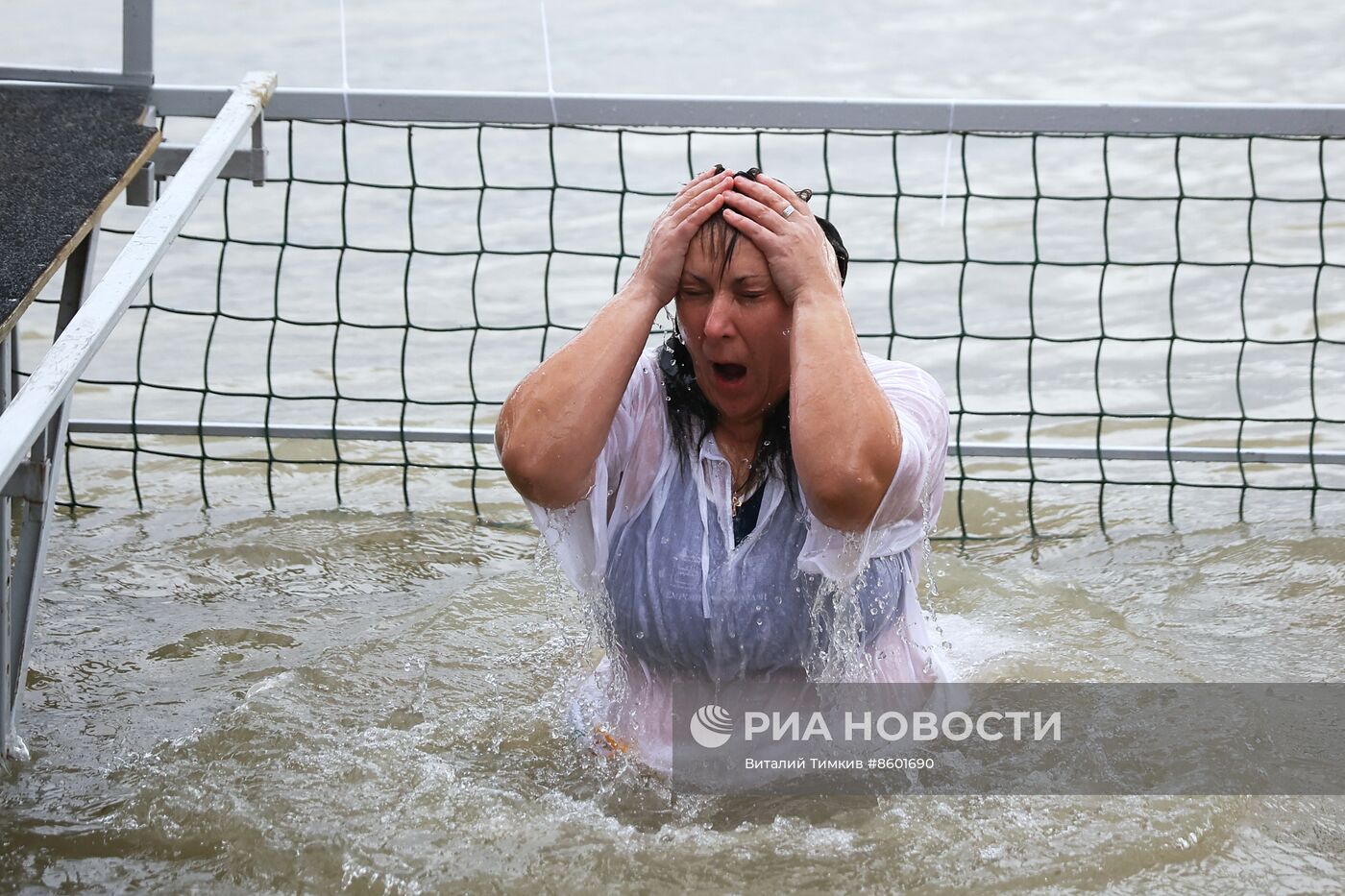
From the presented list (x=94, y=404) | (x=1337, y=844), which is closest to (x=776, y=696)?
(x=1337, y=844)

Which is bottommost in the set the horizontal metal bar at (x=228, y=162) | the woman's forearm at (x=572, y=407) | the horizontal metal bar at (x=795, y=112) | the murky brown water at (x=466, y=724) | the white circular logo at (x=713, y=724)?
the murky brown water at (x=466, y=724)

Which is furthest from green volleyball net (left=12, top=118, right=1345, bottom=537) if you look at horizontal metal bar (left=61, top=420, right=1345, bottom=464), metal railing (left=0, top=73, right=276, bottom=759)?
metal railing (left=0, top=73, right=276, bottom=759)

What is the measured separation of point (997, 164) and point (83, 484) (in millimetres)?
5308

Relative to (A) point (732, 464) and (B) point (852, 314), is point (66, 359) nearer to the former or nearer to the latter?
(A) point (732, 464)

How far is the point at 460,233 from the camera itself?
7.91 meters

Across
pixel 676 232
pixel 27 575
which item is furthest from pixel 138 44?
pixel 676 232

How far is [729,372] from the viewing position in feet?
8.93

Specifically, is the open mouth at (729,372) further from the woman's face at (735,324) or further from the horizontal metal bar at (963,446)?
the horizontal metal bar at (963,446)

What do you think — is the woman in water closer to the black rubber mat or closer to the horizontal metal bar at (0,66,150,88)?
the black rubber mat

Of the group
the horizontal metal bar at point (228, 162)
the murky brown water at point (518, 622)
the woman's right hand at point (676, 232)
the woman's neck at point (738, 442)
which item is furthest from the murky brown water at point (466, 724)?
the horizontal metal bar at point (228, 162)

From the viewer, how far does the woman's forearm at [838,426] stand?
2.45 metres

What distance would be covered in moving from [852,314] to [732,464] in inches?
167

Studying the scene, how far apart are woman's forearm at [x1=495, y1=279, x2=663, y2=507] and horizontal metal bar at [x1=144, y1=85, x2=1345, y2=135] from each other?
5.76ft

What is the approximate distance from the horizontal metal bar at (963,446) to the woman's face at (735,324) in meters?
2.01
